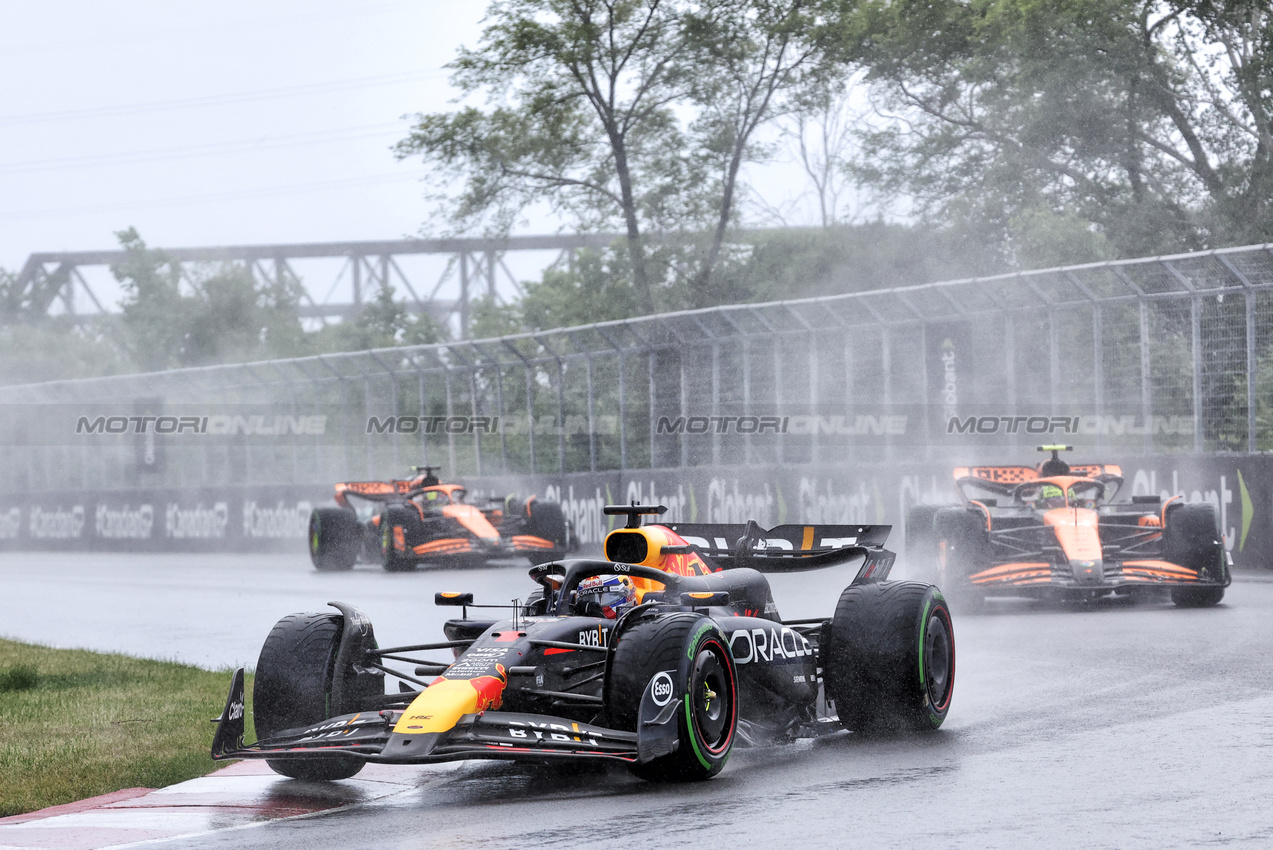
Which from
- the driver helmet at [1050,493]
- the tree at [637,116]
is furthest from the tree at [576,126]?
the driver helmet at [1050,493]

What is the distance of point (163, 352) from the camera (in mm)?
73562

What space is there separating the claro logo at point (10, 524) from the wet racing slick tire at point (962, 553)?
2996cm

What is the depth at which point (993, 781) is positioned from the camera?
592 centimetres

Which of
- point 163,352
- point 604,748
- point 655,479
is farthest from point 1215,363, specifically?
point 163,352

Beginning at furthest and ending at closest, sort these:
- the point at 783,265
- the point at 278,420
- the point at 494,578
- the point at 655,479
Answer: the point at 783,265
the point at 278,420
the point at 655,479
the point at 494,578

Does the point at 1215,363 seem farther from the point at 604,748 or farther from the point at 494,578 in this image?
the point at 604,748

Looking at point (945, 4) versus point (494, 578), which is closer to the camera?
point (494, 578)

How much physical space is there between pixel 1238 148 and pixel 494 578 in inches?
747

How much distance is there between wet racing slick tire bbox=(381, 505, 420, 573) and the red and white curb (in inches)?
535

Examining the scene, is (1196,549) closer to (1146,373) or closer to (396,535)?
(1146,373)
